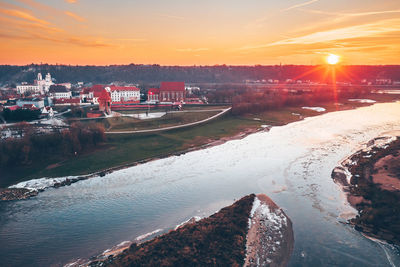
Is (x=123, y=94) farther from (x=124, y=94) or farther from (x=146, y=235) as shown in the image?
(x=146, y=235)

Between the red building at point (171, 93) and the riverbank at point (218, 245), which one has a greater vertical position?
the red building at point (171, 93)

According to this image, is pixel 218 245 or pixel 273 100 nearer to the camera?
pixel 218 245

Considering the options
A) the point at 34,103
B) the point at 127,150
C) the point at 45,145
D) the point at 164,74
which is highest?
the point at 164,74

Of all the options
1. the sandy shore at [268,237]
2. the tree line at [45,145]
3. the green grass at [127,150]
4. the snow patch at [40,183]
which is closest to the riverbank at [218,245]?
the sandy shore at [268,237]

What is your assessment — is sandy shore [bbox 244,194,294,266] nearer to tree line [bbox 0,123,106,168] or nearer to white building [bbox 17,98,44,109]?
tree line [bbox 0,123,106,168]

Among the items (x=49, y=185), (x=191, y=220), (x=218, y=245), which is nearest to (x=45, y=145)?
(x=49, y=185)

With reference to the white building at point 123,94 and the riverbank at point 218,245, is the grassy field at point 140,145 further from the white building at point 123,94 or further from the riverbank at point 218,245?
the white building at point 123,94

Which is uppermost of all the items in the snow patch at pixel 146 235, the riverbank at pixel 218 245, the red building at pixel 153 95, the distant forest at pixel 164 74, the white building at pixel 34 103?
the distant forest at pixel 164 74
